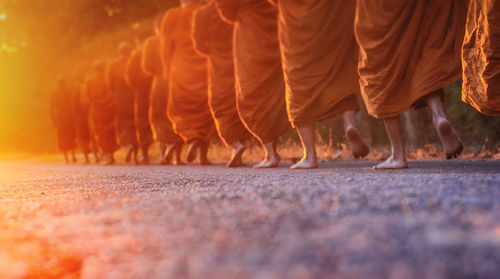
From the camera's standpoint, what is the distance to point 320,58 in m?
3.84

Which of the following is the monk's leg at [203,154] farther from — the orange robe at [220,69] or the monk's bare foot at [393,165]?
the monk's bare foot at [393,165]

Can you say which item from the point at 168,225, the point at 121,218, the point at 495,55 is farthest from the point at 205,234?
the point at 495,55

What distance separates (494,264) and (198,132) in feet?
21.3

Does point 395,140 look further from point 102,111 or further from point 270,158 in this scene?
point 102,111

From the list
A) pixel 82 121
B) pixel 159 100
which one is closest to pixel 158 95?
pixel 159 100

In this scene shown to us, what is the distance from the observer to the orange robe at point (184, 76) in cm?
700

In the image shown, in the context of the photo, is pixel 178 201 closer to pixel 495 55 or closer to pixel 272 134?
pixel 495 55

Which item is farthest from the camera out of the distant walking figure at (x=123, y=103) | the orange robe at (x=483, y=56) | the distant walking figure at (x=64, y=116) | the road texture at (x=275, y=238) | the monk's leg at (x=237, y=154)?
the distant walking figure at (x=64, y=116)

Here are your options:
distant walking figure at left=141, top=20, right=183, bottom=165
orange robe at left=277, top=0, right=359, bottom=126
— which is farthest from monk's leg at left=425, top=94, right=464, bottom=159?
distant walking figure at left=141, top=20, right=183, bottom=165

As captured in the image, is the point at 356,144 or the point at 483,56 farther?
the point at 356,144

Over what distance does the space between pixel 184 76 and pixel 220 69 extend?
161cm

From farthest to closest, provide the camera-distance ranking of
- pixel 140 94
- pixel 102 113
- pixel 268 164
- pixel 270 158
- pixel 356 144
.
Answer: pixel 102 113 < pixel 140 94 < pixel 270 158 < pixel 268 164 < pixel 356 144

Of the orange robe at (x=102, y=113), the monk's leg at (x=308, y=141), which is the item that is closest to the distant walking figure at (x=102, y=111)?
the orange robe at (x=102, y=113)

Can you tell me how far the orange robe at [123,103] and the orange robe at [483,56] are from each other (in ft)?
26.8
